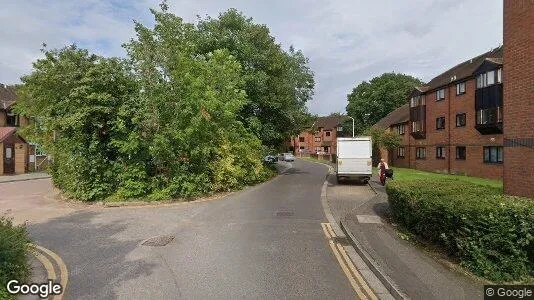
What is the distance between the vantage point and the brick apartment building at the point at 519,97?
822cm

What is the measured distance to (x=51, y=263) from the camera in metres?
7.73

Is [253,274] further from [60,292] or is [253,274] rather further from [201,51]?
[201,51]

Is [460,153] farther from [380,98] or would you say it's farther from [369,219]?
[380,98]

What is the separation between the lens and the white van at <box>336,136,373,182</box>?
22000 mm

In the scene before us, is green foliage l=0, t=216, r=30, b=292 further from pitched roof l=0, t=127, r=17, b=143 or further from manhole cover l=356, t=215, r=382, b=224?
pitched roof l=0, t=127, r=17, b=143

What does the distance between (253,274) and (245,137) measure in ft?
58.1

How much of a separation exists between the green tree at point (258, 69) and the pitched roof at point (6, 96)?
25.9 m

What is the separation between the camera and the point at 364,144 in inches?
875

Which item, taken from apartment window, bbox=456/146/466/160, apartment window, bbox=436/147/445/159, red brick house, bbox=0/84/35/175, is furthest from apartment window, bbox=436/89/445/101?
red brick house, bbox=0/84/35/175

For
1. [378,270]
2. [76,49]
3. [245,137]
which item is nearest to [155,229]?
[378,270]

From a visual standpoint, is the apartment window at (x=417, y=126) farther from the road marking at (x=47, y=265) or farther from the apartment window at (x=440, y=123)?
the road marking at (x=47, y=265)

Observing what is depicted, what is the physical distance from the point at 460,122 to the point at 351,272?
2972 centimetres

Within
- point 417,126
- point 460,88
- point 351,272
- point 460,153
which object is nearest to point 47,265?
point 351,272

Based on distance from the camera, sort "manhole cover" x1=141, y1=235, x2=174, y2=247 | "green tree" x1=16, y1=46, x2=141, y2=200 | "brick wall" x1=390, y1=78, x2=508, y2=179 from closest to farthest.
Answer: "manhole cover" x1=141, y1=235, x2=174, y2=247 → "green tree" x1=16, y1=46, x2=141, y2=200 → "brick wall" x1=390, y1=78, x2=508, y2=179
